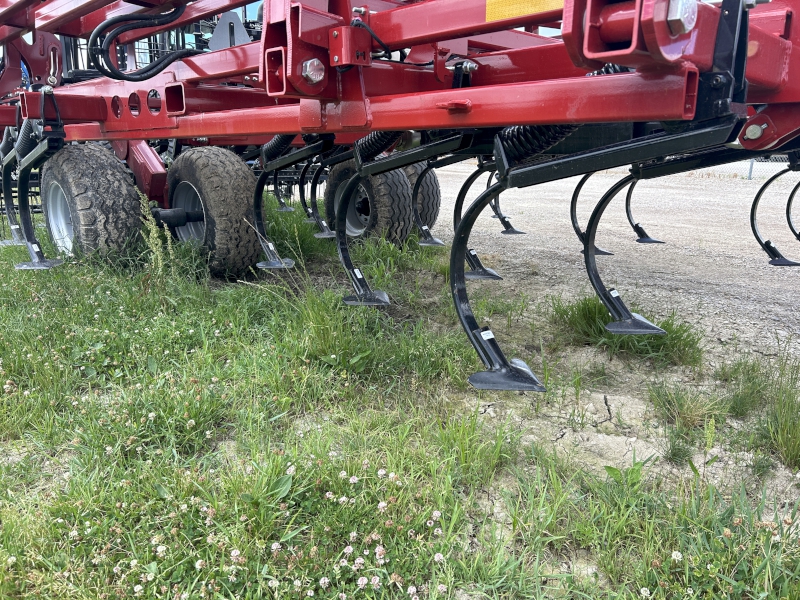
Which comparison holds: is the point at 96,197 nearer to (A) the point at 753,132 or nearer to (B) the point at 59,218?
(B) the point at 59,218

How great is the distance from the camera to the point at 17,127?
3.97 metres

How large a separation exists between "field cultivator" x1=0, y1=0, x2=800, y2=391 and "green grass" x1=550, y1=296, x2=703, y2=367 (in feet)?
0.28

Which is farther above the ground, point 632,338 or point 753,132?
point 753,132

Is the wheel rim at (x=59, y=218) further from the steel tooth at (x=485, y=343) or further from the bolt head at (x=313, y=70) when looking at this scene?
the steel tooth at (x=485, y=343)

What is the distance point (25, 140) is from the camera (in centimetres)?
382

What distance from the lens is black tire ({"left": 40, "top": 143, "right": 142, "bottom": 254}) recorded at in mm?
3541

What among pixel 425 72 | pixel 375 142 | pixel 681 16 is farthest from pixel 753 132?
pixel 375 142

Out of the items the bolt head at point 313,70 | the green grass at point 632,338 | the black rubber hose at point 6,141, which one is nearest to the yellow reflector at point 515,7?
the bolt head at point 313,70

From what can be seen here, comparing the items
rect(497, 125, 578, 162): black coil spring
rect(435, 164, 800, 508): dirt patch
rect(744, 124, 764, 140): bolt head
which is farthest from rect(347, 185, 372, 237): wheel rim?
rect(744, 124, 764, 140): bolt head

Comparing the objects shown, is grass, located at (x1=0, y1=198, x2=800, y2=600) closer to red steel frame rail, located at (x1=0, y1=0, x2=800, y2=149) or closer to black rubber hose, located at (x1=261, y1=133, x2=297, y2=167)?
red steel frame rail, located at (x1=0, y1=0, x2=800, y2=149)

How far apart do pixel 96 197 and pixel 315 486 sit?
2.60 m

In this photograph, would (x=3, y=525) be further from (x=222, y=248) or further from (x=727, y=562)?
(x=222, y=248)

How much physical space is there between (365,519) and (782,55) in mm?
1821

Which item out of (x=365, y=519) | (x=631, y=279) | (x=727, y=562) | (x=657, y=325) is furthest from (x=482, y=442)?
(x=631, y=279)
